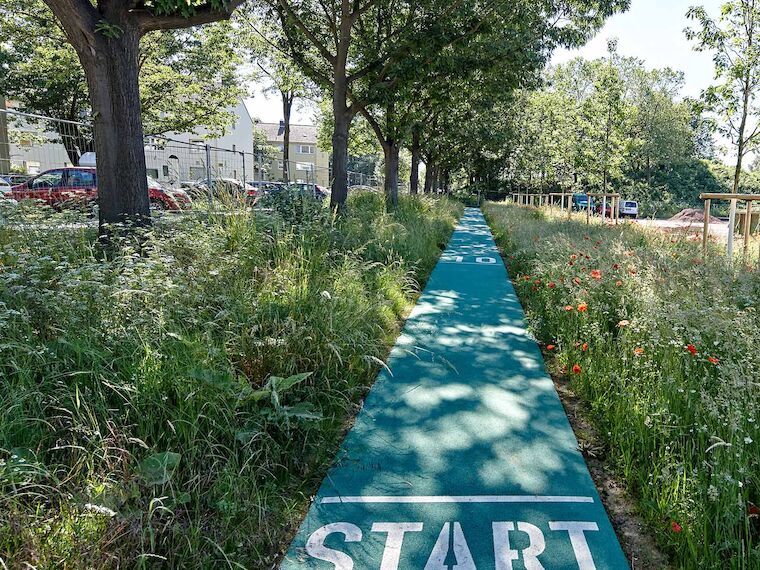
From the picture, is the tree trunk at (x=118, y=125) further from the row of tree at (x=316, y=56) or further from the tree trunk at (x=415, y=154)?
the tree trunk at (x=415, y=154)

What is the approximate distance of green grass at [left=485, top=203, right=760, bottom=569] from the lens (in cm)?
245

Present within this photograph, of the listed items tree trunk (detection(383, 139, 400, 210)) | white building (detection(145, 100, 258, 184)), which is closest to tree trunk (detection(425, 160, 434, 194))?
tree trunk (detection(383, 139, 400, 210))

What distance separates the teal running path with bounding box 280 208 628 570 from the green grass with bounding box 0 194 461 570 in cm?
23

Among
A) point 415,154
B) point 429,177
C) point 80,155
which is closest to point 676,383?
point 80,155

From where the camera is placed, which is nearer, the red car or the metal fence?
the red car

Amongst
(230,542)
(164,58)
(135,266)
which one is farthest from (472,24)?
(164,58)

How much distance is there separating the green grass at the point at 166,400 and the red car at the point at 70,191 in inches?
110

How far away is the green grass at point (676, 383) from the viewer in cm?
245

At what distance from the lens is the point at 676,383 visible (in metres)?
3.39

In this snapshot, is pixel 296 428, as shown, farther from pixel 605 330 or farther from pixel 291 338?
pixel 605 330

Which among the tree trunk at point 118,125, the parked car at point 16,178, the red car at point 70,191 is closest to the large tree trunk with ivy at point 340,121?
the red car at point 70,191

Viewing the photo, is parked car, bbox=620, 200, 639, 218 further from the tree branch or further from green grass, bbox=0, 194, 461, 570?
green grass, bbox=0, 194, 461, 570

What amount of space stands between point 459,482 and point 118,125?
18.7 feet

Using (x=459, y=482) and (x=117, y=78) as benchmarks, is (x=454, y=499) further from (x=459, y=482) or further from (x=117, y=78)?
(x=117, y=78)
